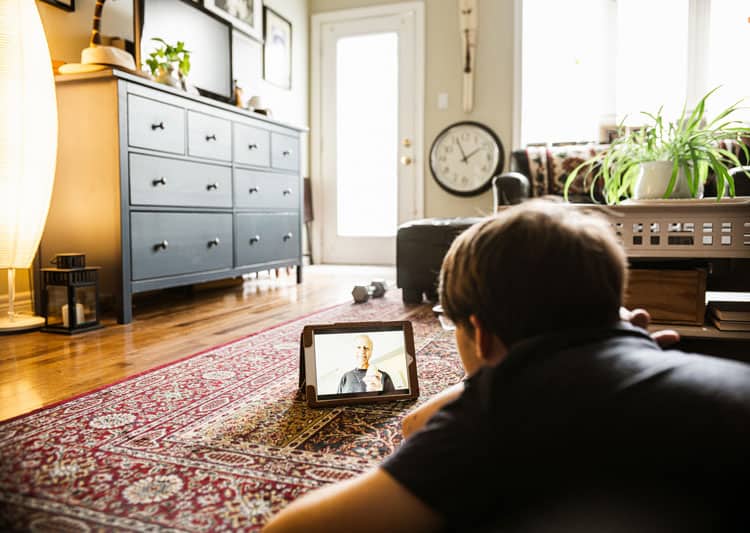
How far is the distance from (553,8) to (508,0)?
340 millimetres

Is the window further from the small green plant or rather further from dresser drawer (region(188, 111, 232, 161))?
the small green plant

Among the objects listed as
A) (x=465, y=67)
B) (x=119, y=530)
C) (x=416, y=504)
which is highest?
(x=465, y=67)

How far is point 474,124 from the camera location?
4.54 metres

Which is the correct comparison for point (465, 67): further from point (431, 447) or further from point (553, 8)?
point (431, 447)

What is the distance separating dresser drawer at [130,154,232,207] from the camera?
237 centimetres

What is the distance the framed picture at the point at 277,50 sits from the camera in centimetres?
433

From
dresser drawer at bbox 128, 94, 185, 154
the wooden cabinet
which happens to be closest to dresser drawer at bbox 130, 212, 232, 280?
the wooden cabinet

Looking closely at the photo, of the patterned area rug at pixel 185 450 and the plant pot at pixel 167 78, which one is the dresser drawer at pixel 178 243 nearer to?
the plant pot at pixel 167 78

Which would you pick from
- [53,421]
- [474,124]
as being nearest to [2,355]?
[53,421]

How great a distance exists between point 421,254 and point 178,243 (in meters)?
1.14

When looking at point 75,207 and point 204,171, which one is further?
point 204,171

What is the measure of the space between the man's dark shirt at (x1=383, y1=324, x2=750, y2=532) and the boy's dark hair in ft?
0.11

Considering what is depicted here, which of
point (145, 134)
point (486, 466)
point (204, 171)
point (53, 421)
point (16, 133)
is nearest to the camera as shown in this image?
point (486, 466)

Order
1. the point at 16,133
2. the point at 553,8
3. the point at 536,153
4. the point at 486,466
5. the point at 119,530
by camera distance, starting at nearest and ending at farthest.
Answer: the point at 486,466 < the point at 119,530 < the point at 16,133 < the point at 536,153 < the point at 553,8
